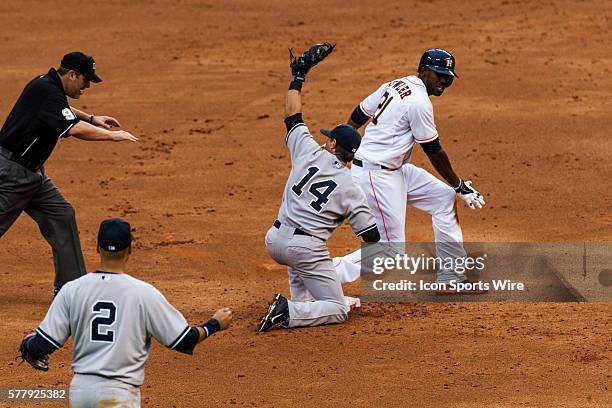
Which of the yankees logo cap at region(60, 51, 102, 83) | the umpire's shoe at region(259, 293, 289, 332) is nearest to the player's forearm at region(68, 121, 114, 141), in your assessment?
the yankees logo cap at region(60, 51, 102, 83)

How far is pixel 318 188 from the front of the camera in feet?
30.8

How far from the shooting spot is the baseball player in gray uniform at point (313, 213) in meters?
9.40

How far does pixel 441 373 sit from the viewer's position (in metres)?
8.82

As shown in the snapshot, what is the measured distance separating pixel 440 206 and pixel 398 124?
0.89 m

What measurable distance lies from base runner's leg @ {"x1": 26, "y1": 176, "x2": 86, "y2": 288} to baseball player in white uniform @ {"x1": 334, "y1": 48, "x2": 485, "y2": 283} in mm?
2285

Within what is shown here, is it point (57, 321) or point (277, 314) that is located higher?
point (57, 321)

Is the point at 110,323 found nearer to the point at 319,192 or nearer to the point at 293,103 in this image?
the point at 319,192

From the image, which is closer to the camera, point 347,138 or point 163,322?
point 163,322

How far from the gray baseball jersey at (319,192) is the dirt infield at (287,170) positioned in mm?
939

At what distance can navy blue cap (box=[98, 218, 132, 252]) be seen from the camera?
21.2 feet

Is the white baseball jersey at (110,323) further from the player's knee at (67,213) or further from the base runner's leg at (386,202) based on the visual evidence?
the base runner's leg at (386,202)

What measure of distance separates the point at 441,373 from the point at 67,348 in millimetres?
2949

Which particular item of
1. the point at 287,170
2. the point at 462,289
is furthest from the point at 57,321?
the point at 287,170

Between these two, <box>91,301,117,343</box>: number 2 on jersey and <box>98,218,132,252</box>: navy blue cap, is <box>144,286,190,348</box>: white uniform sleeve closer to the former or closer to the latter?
<box>91,301,117,343</box>: number 2 on jersey
